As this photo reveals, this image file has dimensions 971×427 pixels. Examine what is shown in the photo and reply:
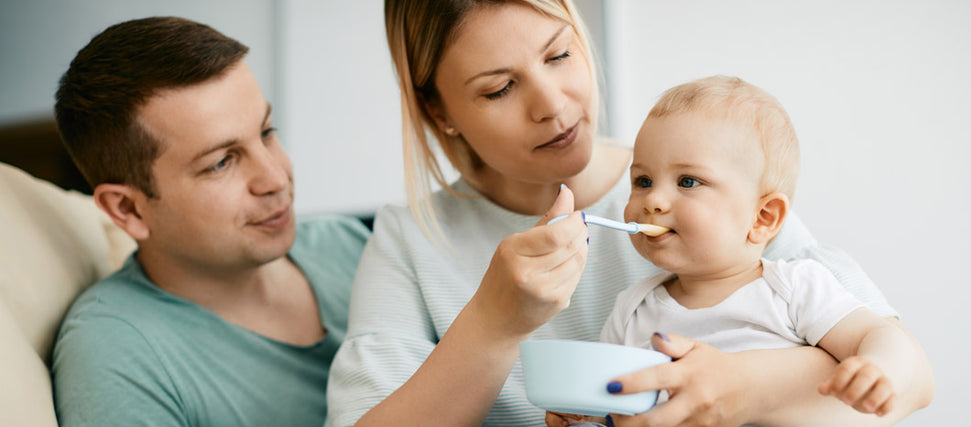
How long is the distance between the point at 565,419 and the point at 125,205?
1.17 metres

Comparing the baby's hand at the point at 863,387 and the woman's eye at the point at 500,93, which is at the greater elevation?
the woman's eye at the point at 500,93

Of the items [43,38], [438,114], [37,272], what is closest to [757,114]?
[438,114]

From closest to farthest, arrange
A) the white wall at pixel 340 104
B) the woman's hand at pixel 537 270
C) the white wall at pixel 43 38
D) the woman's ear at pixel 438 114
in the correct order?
the woman's hand at pixel 537 270, the woman's ear at pixel 438 114, the white wall at pixel 43 38, the white wall at pixel 340 104

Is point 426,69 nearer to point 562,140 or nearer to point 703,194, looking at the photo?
point 562,140

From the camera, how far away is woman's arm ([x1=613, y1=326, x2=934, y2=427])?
2.93 feet

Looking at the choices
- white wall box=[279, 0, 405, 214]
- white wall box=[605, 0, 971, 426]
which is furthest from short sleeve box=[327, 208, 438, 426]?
white wall box=[279, 0, 405, 214]

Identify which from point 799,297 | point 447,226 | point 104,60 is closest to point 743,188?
point 799,297

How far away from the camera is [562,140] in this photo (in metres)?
1.25

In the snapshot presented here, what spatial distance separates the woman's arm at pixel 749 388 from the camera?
2.93ft

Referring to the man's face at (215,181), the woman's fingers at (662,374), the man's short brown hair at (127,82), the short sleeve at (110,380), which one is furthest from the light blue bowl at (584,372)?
the man's short brown hair at (127,82)

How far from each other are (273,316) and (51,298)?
47 centimetres

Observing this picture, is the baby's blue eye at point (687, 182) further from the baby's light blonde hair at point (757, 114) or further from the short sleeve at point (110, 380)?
the short sleeve at point (110, 380)

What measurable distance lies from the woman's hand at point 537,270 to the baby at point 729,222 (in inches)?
6.3

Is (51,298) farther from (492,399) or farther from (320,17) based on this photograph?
(320,17)
